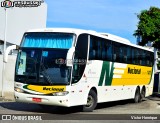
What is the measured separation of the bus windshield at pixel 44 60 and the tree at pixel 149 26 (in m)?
14.4

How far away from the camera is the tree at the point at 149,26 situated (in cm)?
2847

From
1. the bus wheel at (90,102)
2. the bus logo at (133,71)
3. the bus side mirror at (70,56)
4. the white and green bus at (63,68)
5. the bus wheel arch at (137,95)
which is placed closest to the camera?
the bus side mirror at (70,56)

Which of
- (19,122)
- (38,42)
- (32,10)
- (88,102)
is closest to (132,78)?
(88,102)

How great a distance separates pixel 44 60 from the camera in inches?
583

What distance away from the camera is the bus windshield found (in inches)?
571

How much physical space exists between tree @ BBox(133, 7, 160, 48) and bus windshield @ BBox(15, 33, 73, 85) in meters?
14.4

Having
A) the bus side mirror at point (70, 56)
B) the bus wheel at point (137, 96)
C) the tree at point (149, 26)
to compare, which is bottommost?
the bus wheel at point (137, 96)

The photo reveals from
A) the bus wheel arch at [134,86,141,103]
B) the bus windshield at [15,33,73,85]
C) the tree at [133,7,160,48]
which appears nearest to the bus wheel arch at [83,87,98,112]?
the bus windshield at [15,33,73,85]

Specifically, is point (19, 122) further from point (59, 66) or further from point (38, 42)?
point (38, 42)

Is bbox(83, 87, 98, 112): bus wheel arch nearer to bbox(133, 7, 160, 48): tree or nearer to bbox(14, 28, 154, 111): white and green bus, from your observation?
bbox(14, 28, 154, 111): white and green bus

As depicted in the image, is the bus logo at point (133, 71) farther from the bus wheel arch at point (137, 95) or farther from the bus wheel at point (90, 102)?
the bus wheel at point (90, 102)

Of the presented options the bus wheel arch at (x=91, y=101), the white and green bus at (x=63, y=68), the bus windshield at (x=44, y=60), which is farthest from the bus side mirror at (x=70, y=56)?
the bus wheel arch at (x=91, y=101)

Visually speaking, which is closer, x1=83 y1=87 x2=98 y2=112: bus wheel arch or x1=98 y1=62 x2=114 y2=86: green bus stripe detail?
x1=83 y1=87 x2=98 y2=112: bus wheel arch

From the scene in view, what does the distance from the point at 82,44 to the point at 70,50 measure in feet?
3.63
